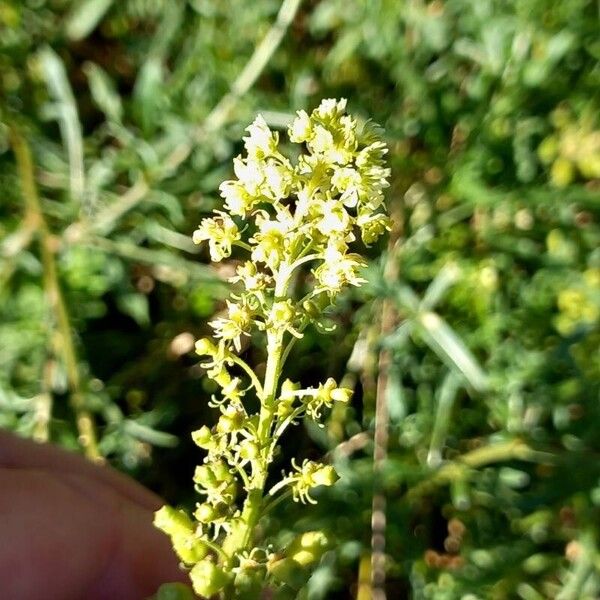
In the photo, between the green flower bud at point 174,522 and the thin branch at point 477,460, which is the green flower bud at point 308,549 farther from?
the thin branch at point 477,460

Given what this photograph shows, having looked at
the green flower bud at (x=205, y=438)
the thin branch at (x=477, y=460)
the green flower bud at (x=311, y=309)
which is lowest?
the green flower bud at (x=205, y=438)

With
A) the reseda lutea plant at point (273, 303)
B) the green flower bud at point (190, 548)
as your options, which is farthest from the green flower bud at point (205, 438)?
the green flower bud at point (190, 548)

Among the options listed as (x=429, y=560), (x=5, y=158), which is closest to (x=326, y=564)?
(x=429, y=560)

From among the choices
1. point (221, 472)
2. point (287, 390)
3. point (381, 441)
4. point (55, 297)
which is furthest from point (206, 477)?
point (55, 297)

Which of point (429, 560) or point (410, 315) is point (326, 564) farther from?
point (410, 315)

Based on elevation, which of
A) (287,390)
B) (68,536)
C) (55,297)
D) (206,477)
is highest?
(55,297)

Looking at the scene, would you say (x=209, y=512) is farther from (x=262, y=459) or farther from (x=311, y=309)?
(x=311, y=309)

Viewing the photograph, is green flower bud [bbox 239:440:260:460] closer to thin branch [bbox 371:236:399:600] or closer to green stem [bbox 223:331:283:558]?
green stem [bbox 223:331:283:558]
